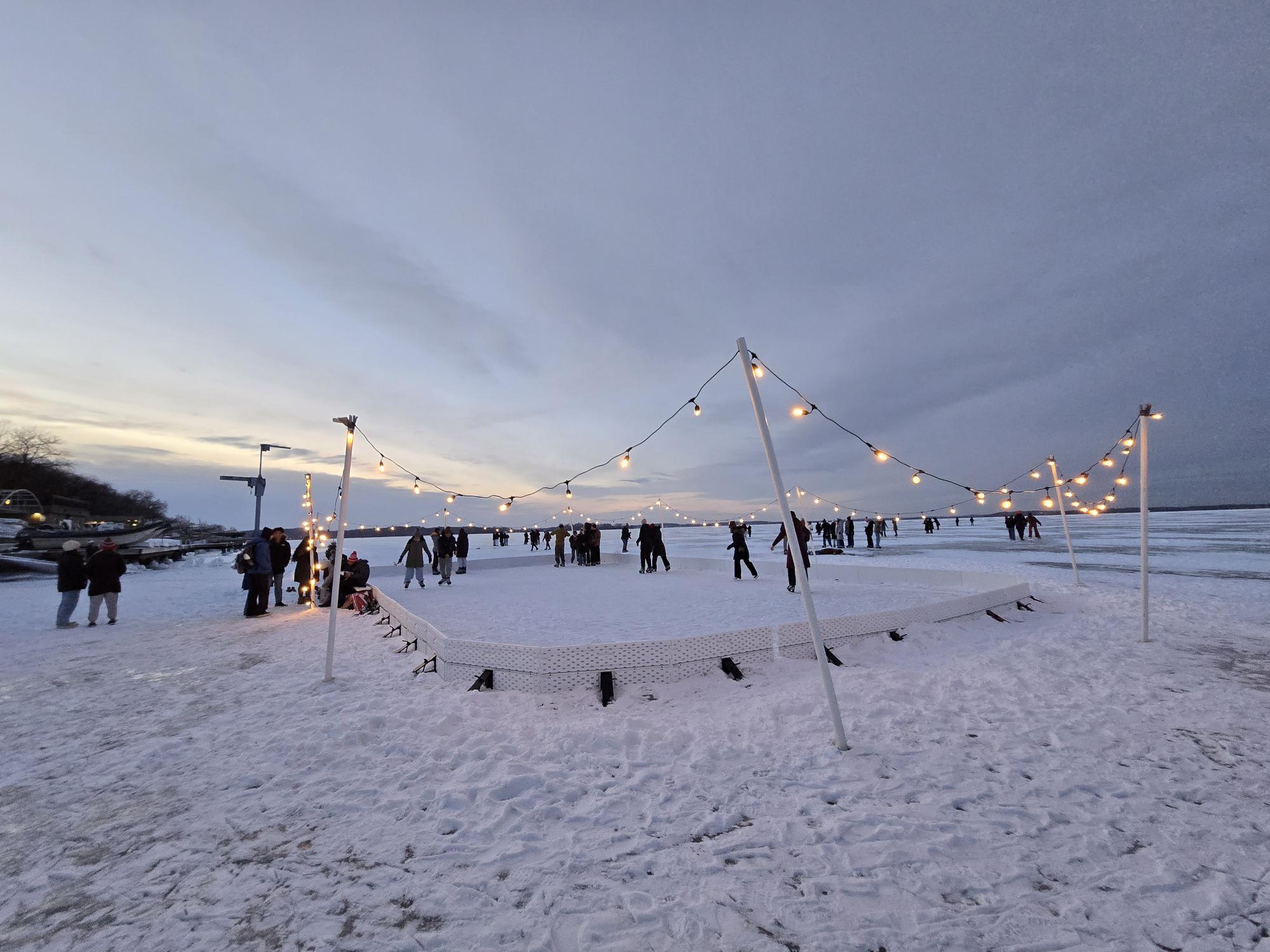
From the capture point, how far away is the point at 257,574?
1295 cm

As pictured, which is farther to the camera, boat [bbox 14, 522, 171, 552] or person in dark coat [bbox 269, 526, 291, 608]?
boat [bbox 14, 522, 171, 552]

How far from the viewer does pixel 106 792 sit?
4.13 m

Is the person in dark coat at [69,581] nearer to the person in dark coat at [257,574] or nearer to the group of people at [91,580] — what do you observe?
the group of people at [91,580]

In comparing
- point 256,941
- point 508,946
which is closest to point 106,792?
point 256,941

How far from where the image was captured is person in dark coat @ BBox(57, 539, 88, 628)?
11094mm

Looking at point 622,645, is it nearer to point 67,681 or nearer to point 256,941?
point 256,941

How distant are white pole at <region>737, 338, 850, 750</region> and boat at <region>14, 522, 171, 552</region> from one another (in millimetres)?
37578

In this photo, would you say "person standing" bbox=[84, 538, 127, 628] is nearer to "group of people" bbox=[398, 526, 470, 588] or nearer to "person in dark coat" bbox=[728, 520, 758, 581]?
"group of people" bbox=[398, 526, 470, 588]

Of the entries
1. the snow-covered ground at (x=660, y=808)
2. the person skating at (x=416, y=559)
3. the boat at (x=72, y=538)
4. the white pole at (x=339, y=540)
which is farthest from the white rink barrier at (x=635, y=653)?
the boat at (x=72, y=538)

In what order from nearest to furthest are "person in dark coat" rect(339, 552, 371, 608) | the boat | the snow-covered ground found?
the snow-covered ground, "person in dark coat" rect(339, 552, 371, 608), the boat

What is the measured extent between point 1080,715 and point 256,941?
7.18 meters

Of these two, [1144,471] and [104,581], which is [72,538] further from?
[1144,471]

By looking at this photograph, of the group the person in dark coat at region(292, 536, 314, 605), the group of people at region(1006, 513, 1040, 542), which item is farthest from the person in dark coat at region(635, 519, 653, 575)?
the group of people at region(1006, 513, 1040, 542)

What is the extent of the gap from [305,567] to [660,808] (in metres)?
14.8
